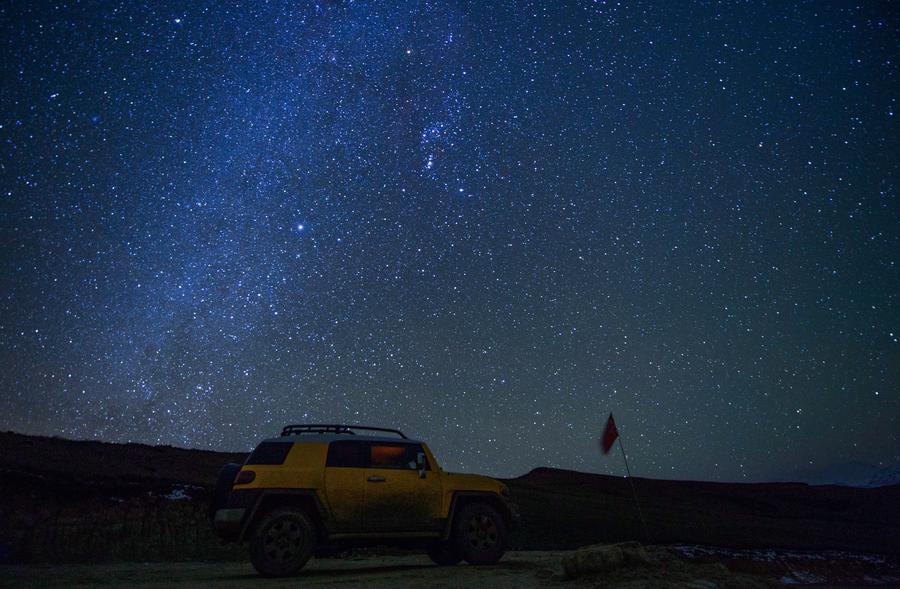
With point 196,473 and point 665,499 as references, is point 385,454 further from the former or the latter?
point 665,499

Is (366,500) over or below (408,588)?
over

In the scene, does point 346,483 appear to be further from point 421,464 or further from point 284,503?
point 421,464

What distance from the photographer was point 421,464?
418 inches

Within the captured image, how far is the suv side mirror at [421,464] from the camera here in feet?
34.5

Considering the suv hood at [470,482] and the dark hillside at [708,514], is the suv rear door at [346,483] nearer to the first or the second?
the suv hood at [470,482]

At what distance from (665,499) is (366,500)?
140ft

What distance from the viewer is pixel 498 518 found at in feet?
36.7

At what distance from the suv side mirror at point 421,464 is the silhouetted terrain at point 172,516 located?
28.0 ft

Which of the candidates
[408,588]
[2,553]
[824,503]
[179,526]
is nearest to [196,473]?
[179,526]

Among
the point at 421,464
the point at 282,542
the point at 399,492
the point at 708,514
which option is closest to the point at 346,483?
the point at 399,492

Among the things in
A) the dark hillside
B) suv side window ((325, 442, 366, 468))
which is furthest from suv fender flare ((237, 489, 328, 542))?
the dark hillside

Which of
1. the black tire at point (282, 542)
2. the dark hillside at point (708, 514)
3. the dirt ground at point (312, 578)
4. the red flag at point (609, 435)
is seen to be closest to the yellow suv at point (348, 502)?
the black tire at point (282, 542)

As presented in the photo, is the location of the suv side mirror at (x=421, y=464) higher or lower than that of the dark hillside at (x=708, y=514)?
higher

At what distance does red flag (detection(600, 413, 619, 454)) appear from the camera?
65.2 feet
